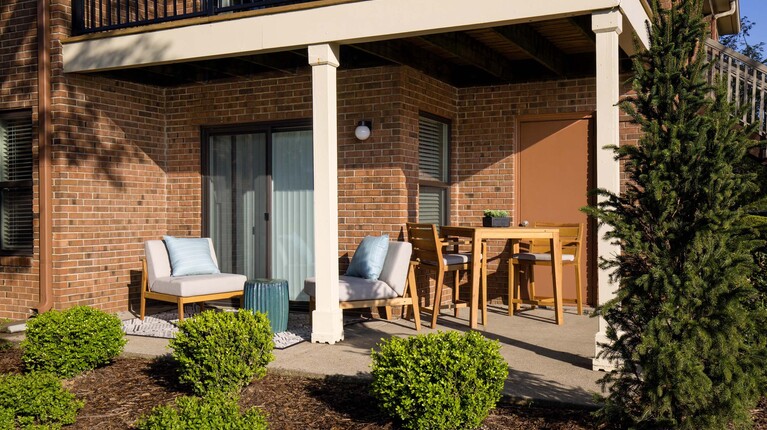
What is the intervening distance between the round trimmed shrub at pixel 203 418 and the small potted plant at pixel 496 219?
450cm

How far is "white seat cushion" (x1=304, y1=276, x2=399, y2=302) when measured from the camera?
263 inches

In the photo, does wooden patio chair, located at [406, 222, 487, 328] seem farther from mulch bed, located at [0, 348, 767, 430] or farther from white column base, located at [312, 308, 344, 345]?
mulch bed, located at [0, 348, 767, 430]

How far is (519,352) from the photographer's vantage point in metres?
5.88

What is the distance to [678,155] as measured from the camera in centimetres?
363

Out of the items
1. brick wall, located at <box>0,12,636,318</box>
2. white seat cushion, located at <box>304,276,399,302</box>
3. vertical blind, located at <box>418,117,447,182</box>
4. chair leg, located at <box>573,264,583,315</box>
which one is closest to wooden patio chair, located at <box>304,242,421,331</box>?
white seat cushion, located at <box>304,276,399,302</box>

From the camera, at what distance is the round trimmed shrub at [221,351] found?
4.82 m

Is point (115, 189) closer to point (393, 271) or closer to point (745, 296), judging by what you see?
point (393, 271)

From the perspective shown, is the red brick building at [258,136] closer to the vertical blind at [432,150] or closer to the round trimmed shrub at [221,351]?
the vertical blind at [432,150]

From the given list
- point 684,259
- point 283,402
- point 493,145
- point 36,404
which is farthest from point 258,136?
point 684,259

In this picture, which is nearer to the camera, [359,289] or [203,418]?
[203,418]

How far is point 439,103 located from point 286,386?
4.34 metres

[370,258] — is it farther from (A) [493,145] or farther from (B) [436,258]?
(A) [493,145]

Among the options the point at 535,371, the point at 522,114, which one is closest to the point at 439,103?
the point at 522,114

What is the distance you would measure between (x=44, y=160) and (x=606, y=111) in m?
5.35
